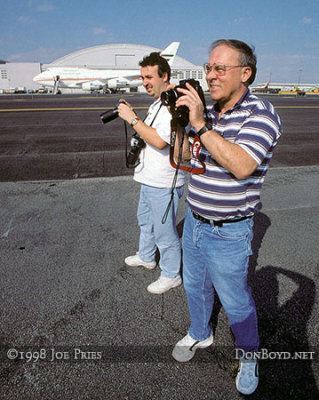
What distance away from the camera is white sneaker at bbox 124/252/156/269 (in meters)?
3.16

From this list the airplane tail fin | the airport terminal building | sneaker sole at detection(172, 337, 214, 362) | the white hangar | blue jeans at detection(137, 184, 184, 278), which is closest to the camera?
sneaker sole at detection(172, 337, 214, 362)

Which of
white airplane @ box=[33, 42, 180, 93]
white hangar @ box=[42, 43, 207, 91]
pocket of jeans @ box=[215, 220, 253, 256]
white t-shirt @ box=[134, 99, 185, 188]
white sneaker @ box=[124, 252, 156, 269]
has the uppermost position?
white hangar @ box=[42, 43, 207, 91]

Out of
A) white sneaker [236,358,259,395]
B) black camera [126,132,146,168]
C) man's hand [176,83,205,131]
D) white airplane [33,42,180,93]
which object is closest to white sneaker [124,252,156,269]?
black camera [126,132,146,168]

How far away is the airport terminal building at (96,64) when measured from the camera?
7756cm

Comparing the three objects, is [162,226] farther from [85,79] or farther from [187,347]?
[85,79]

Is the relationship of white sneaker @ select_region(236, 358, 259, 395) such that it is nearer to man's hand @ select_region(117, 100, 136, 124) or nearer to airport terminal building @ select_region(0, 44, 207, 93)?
man's hand @ select_region(117, 100, 136, 124)

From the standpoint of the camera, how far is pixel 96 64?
80688mm

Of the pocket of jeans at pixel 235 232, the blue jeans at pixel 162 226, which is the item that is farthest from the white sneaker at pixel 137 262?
the pocket of jeans at pixel 235 232

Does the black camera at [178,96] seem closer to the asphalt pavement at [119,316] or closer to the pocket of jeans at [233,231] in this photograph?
the pocket of jeans at [233,231]

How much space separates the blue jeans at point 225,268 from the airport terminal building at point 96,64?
8196 centimetres

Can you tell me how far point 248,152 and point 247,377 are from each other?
4.66 ft

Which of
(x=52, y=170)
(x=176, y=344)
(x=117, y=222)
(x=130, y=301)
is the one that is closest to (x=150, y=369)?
(x=176, y=344)

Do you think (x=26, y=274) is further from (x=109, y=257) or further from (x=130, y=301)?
(x=130, y=301)

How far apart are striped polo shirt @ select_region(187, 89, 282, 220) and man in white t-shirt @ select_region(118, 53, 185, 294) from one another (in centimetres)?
70
